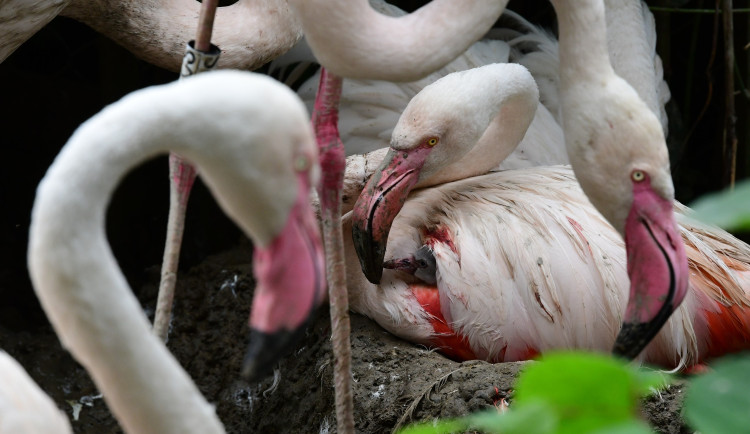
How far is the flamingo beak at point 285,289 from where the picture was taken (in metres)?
1.22

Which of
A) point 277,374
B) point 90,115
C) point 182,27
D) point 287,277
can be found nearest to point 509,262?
point 277,374

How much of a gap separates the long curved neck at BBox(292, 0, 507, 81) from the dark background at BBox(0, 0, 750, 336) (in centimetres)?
195

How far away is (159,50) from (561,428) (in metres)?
2.29

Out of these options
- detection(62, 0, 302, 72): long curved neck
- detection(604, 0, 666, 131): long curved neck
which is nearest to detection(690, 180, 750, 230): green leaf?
detection(62, 0, 302, 72): long curved neck

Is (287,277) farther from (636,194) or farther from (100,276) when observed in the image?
(636,194)

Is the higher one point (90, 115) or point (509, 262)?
point (509, 262)

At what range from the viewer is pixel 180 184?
2.21m

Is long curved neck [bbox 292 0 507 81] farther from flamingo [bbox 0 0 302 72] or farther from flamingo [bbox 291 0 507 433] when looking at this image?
flamingo [bbox 0 0 302 72]

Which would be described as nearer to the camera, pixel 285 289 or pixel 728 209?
pixel 728 209

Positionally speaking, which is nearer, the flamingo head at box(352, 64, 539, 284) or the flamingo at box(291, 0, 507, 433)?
the flamingo at box(291, 0, 507, 433)

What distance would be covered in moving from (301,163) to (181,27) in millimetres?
1699

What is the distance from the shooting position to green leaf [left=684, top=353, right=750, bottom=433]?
682 millimetres

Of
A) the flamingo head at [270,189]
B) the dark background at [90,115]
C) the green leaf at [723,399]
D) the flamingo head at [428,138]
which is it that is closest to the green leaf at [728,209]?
the green leaf at [723,399]

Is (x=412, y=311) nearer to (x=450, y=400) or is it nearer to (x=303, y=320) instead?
(x=450, y=400)
